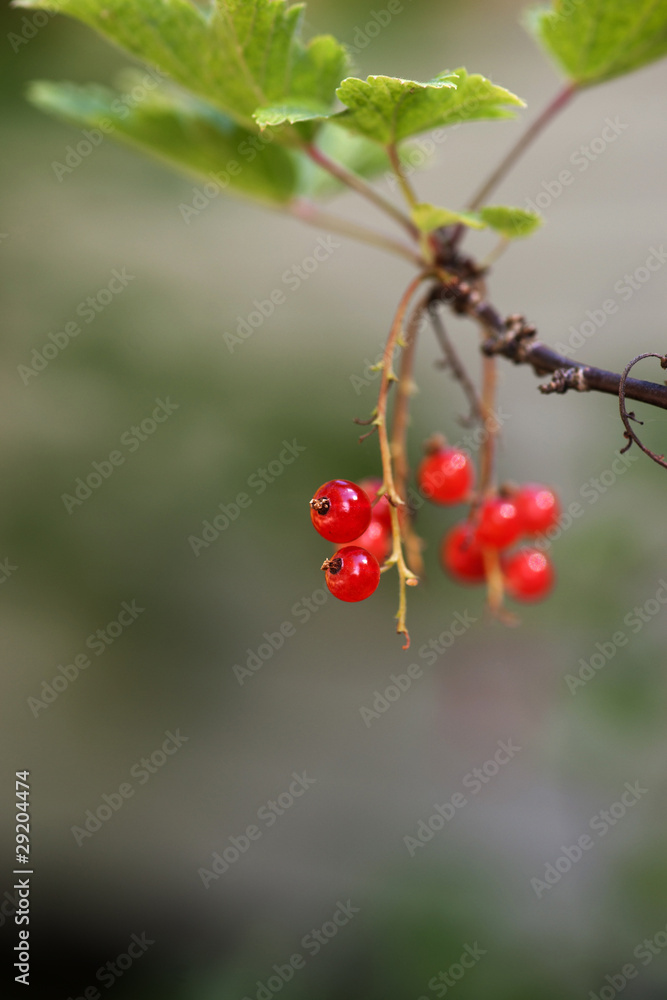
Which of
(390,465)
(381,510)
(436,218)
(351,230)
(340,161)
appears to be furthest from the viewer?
(340,161)

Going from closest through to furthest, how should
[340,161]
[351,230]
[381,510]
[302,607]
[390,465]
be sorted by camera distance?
[390,465], [381,510], [351,230], [340,161], [302,607]

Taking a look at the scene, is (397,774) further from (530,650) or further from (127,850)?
(127,850)

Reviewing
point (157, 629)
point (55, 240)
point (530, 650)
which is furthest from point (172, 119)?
point (530, 650)

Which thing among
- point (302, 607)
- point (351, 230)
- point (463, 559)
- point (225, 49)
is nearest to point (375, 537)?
point (463, 559)

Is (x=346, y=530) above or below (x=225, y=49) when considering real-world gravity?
below

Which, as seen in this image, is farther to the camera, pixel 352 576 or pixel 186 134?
pixel 186 134

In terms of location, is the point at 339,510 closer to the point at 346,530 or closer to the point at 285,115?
the point at 346,530
